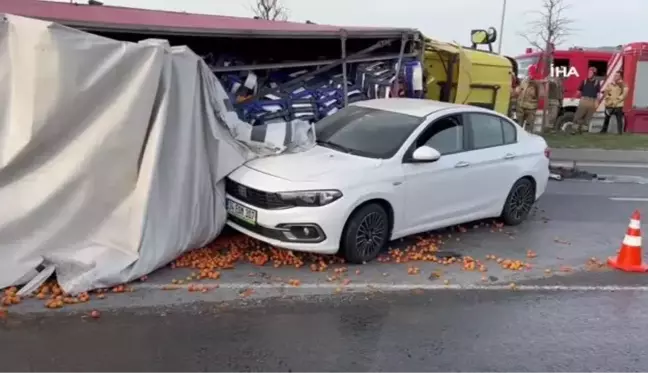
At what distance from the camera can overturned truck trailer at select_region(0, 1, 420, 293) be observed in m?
5.56

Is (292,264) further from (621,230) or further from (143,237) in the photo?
(621,230)

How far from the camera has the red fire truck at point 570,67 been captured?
790 inches

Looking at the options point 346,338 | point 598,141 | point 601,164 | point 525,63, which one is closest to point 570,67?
point 525,63

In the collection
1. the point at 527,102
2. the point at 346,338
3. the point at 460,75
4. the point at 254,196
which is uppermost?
the point at 460,75

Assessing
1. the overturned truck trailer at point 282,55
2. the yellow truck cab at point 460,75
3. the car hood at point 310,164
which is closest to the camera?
the car hood at point 310,164

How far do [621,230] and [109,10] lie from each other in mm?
7359

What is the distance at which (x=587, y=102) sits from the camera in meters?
18.5

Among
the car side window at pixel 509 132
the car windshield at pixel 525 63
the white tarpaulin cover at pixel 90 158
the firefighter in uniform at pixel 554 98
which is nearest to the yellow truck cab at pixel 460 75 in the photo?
the car side window at pixel 509 132

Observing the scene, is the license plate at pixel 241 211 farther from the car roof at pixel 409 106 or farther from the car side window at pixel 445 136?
the car roof at pixel 409 106

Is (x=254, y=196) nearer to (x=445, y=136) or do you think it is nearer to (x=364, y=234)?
(x=364, y=234)

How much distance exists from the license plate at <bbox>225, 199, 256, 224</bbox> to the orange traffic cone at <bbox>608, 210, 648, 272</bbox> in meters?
3.75

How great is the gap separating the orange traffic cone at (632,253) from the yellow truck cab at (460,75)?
4693mm

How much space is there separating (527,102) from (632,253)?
34.2ft

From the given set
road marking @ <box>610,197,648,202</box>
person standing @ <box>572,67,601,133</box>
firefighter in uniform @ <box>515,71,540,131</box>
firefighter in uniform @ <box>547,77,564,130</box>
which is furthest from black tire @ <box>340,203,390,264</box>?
firefighter in uniform @ <box>547,77,564,130</box>
